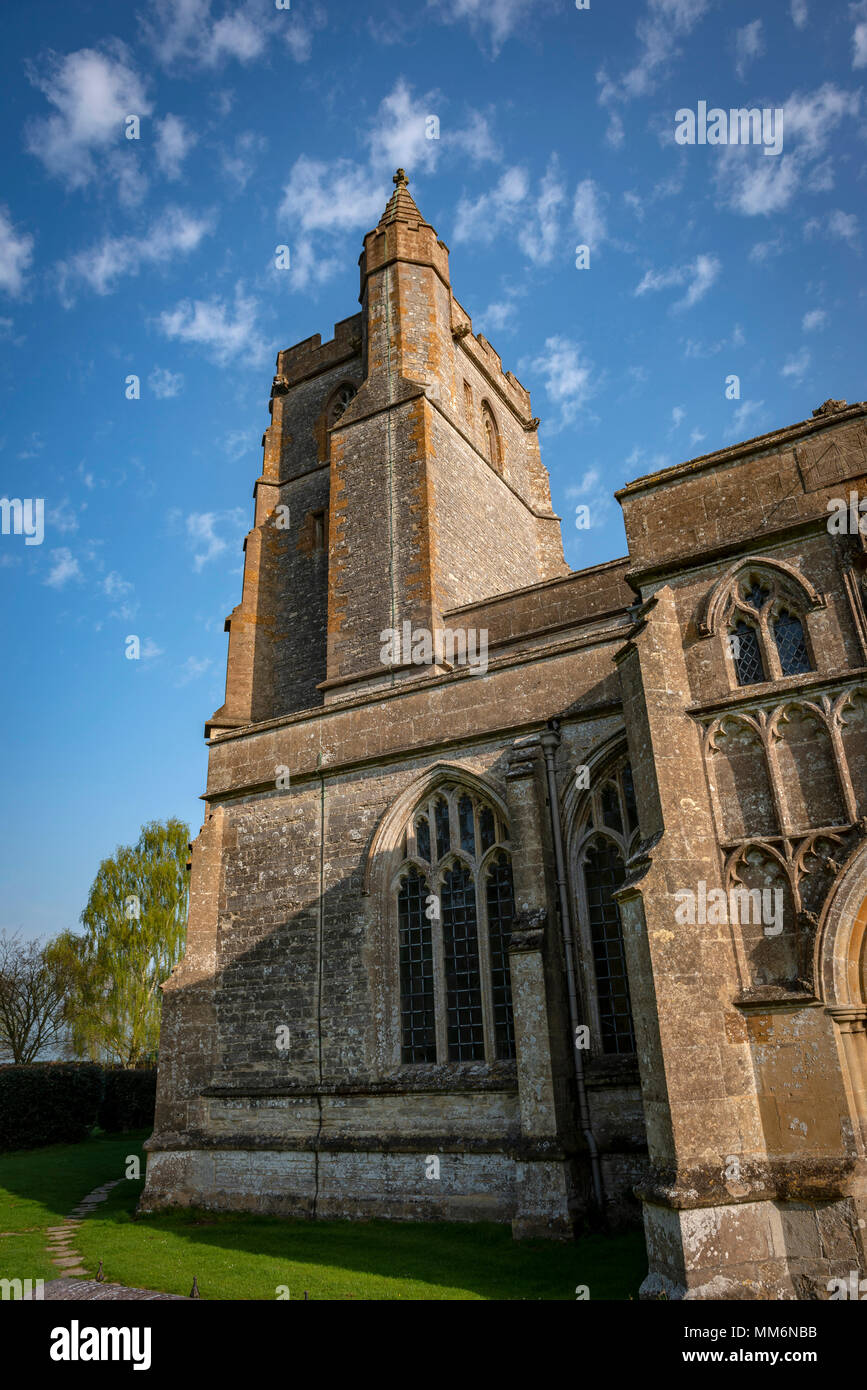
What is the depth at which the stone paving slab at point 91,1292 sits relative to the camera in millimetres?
7396

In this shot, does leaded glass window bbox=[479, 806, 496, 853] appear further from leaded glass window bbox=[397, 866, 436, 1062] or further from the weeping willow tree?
the weeping willow tree

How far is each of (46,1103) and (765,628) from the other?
71.1ft

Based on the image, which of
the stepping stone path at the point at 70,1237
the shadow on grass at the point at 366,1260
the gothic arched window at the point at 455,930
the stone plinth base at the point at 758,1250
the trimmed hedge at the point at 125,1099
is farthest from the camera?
the trimmed hedge at the point at 125,1099

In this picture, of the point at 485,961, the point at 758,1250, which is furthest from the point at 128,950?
the point at 758,1250

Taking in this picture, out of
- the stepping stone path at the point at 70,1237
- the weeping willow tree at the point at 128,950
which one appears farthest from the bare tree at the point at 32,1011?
the stepping stone path at the point at 70,1237

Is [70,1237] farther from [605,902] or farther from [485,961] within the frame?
[605,902]

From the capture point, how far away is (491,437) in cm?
2327

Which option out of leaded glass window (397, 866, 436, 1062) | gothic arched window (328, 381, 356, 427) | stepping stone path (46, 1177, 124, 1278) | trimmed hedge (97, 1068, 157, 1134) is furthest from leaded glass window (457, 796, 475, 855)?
trimmed hedge (97, 1068, 157, 1134)

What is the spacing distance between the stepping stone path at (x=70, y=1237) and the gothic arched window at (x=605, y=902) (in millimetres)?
5692

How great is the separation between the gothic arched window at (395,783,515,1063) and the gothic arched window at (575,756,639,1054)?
1066 millimetres

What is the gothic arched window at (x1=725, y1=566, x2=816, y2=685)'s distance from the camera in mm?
7680

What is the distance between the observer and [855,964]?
668 centimetres

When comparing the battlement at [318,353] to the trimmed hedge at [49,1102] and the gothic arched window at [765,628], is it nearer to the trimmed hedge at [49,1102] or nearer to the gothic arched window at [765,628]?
the gothic arched window at [765,628]
